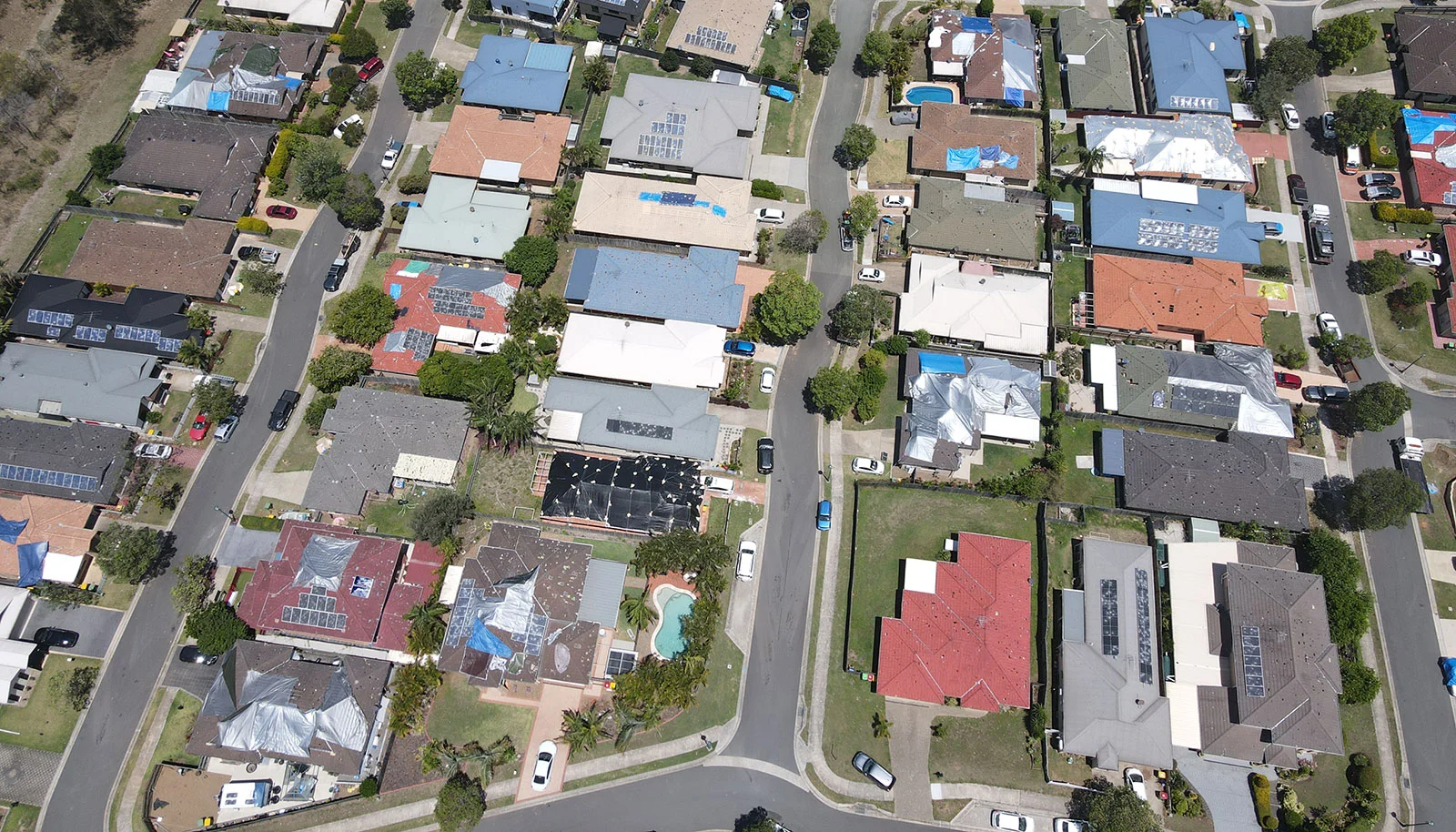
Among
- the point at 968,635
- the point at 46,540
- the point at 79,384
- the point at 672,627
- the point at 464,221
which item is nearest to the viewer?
the point at 968,635

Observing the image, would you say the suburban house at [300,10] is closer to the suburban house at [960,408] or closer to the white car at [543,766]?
the suburban house at [960,408]

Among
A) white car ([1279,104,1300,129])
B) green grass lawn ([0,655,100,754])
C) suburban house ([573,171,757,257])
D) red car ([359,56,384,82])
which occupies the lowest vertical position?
green grass lawn ([0,655,100,754])

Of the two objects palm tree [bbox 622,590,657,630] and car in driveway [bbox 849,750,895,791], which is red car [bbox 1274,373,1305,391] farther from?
palm tree [bbox 622,590,657,630]

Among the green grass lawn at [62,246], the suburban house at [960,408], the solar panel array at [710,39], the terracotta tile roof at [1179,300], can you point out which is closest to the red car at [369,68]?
the green grass lawn at [62,246]

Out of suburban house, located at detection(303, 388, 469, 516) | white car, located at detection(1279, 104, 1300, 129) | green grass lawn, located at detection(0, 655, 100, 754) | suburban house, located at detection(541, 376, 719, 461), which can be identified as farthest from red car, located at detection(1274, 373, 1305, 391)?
green grass lawn, located at detection(0, 655, 100, 754)

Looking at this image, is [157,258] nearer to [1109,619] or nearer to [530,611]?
[530,611]

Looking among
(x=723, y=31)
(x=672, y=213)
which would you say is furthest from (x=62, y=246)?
(x=723, y=31)

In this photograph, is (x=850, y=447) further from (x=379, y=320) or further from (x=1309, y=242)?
(x=1309, y=242)

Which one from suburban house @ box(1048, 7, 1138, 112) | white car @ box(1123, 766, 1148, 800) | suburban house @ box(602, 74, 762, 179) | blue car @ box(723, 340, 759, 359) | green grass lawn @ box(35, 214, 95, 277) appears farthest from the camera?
suburban house @ box(1048, 7, 1138, 112)
